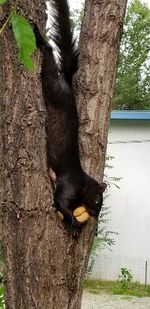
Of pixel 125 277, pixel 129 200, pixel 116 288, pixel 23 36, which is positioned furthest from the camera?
pixel 129 200

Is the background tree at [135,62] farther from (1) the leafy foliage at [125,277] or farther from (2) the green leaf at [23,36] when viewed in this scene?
(2) the green leaf at [23,36]

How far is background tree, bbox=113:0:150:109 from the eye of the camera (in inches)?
A: 656

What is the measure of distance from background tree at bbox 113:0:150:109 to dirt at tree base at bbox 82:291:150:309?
9897mm

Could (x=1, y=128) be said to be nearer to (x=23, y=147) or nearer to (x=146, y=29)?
(x=23, y=147)

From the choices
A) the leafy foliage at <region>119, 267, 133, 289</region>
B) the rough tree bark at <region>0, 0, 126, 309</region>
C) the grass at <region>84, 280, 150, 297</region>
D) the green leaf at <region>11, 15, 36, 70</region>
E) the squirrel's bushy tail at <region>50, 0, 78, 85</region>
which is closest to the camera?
the green leaf at <region>11, 15, 36, 70</region>

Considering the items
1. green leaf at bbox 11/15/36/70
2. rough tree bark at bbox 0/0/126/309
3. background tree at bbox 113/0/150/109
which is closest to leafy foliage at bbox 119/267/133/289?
rough tree bark at bbox 0/0/126/309

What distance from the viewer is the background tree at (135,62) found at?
16672 millimetres

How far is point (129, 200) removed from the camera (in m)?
8.80

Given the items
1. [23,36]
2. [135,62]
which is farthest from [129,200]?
[135,62]

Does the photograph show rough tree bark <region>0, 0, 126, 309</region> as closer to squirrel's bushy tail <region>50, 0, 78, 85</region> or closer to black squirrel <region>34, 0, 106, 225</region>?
black squirrel <region>34, 0, 106, 225</region>

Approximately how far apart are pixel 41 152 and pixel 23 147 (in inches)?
2.7

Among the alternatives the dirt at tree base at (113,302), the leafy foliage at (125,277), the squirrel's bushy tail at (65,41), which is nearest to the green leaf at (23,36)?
the squirrel's bushy tail at (65,41)

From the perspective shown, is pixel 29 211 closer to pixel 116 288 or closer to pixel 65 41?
pixel 65 41

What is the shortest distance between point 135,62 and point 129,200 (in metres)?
9.19
